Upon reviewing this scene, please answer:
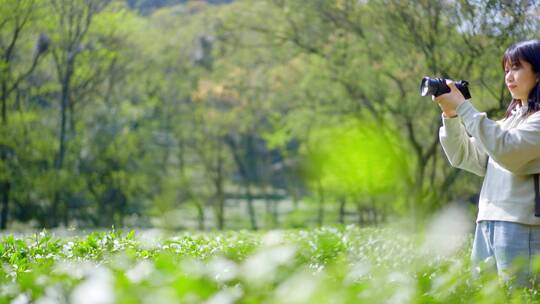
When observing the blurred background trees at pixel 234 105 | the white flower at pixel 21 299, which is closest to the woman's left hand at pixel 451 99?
the white flower at pixel 21 299

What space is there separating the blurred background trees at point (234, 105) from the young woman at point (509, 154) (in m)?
6.20

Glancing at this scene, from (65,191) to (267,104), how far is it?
840cm

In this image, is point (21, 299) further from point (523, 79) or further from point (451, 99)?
point (523, 79)

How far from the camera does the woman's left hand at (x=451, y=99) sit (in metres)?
3.64

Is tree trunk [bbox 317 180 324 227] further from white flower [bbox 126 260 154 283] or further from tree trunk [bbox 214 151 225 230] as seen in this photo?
white flower [bbox 126 260 154 283]

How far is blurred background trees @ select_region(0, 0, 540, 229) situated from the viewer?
17391 mm

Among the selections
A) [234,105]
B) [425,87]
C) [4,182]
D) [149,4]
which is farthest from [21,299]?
[149,4]

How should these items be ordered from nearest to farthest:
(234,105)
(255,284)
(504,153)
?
(255,284) → (504,153) → (234,105)

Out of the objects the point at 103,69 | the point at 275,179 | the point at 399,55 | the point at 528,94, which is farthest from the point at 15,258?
the point at 275,179

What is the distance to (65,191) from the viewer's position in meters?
31.0

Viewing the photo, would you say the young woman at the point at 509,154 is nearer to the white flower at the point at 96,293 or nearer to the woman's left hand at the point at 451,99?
the woman's left hand at the point at 451,99

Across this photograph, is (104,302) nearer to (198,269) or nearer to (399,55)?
(198,269)

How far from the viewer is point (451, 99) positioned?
3.64 m

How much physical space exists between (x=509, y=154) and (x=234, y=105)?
109 ft
